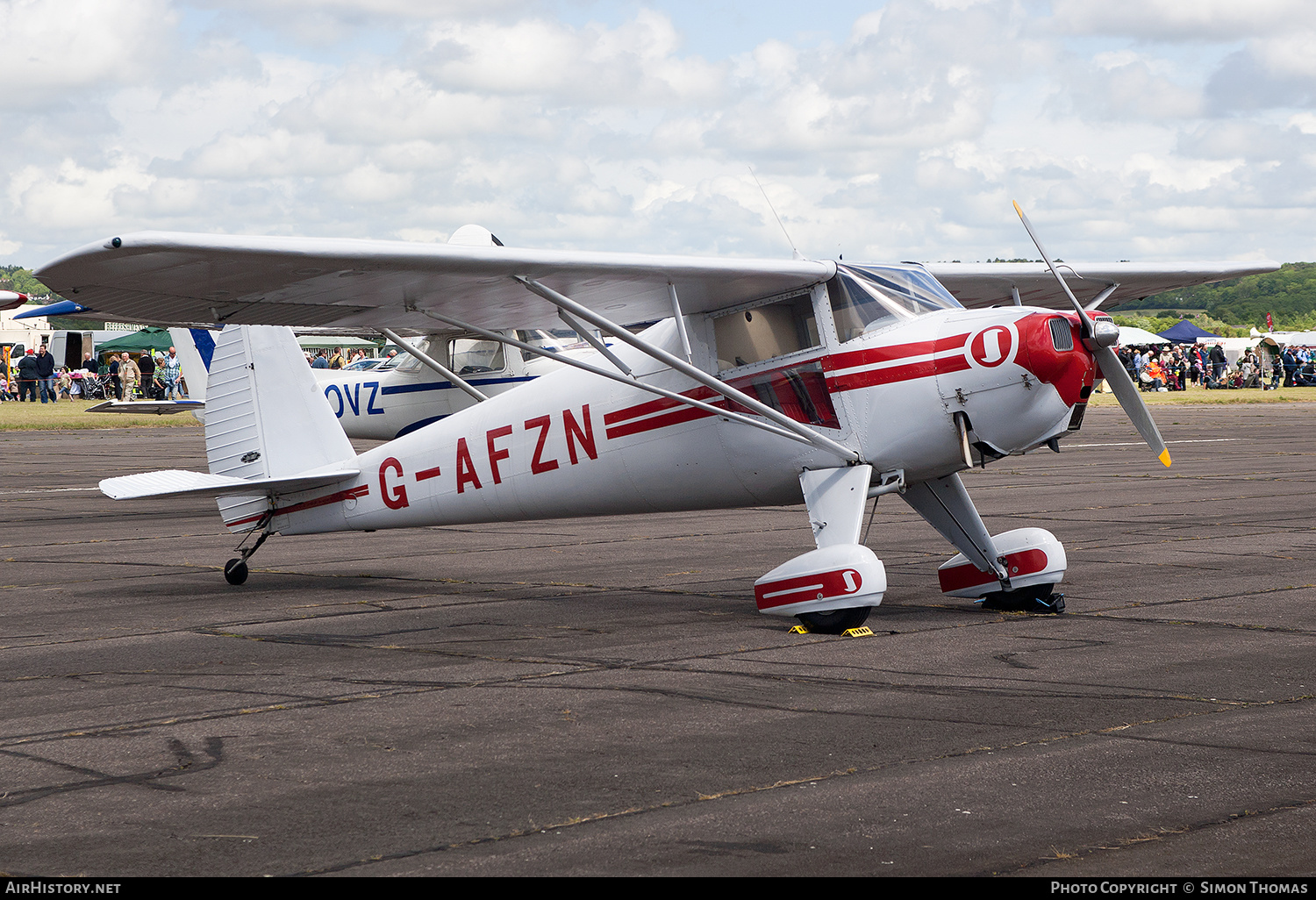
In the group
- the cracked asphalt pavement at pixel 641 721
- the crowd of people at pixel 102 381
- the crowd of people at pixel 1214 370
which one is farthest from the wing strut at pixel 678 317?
the crowd of people at pixel 1214 370

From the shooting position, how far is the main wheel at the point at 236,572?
11516 mm

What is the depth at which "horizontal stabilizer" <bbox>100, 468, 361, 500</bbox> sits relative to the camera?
10.7 metres

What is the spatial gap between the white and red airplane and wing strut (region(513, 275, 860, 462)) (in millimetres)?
19

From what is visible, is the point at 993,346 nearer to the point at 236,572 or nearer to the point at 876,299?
the point at 876,299

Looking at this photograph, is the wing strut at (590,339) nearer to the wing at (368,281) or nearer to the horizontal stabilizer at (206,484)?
the wing at (368,281)

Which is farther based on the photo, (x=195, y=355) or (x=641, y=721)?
(x=195, y=355)

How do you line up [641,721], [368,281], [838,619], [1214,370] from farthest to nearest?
1. [1214,370]
2. [368,281]
3. [838,619]
4. [641,721]

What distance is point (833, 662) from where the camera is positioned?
780 centimetres

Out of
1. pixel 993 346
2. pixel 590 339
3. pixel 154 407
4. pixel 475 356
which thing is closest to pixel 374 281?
pixel 590 339

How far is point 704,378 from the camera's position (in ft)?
31.0

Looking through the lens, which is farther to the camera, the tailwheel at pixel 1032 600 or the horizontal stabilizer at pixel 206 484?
the horizontal stabilizer at pixel 206 484

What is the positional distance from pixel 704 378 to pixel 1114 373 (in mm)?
2766

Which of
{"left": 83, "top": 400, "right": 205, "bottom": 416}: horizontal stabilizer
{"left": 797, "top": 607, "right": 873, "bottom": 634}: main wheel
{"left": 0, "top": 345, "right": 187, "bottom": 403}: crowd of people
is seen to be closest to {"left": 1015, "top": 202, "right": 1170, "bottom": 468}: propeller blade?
{"left": 797, "top": 607, "right": 873, "bottom": 634}: main wheel

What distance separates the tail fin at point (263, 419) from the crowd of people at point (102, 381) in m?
39.9
